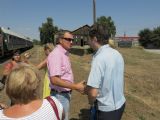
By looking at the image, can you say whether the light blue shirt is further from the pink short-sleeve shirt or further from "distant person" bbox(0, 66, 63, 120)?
"distant person" bbox(0, 66, 63, 120)

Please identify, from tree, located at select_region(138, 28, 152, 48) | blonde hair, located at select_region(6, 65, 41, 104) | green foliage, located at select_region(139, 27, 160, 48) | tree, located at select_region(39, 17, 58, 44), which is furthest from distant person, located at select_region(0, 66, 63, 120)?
tree, located at select_region(39, 17, 58, 44)

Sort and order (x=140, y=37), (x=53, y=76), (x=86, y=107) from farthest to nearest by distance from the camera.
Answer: (x=140, y=37), (x=86, y=107), (x=53, y=76)

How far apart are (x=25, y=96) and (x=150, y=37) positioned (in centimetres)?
11209

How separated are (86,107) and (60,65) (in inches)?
212

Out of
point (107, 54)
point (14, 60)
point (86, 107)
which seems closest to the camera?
point (107, 54)

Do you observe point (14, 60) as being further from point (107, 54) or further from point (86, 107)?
point (107, 54)

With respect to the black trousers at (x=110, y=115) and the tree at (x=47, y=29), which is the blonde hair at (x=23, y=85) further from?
the tree at (x=47, y=29)

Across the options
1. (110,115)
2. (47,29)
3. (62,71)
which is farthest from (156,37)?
(110,115)

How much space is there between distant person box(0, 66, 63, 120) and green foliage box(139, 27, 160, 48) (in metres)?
110

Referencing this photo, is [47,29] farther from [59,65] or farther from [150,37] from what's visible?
[59,65]

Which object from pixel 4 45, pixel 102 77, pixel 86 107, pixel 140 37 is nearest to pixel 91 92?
pixel 102 77

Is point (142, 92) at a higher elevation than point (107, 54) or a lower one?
lower

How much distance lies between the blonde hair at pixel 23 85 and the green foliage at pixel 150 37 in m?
110

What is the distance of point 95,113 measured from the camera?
5.04 m
